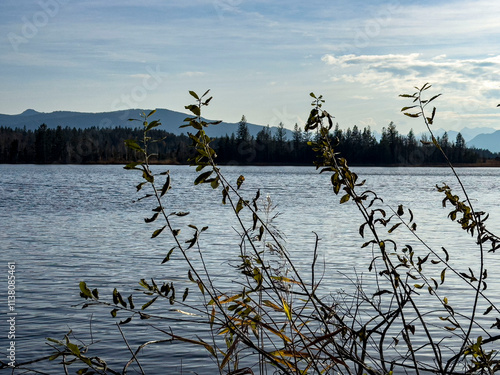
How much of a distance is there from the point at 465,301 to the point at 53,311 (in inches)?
265

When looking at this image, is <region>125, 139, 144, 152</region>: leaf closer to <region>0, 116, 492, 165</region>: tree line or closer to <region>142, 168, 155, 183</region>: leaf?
<region>142, 168, 155, 183</region>: leaf

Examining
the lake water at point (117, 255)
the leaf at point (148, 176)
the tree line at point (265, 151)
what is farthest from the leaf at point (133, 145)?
the tree line at point (265, 151)

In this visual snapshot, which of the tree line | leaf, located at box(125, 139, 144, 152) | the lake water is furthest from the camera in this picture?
the tree line

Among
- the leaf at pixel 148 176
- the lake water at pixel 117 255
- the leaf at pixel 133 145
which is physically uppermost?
the leaf at pixel 133 145

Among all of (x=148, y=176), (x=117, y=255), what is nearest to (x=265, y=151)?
(x=117, y=255)

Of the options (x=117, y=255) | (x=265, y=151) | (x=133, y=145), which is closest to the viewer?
(x=133, y=145)

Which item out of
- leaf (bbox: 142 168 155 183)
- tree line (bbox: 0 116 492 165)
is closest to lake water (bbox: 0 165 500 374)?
leaf (bbox: 142 168 155 183)

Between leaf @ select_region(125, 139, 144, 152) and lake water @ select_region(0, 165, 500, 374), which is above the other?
leaf @ select_region(125, 139, 144, 152)

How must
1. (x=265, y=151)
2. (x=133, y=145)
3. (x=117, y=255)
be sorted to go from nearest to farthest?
(x=133, y=145), (x=117, y=255), (x=265, y=151)

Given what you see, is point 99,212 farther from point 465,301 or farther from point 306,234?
point 465,301

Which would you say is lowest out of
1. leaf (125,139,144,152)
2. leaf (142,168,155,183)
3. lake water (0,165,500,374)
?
lake water (0,165,500,374)

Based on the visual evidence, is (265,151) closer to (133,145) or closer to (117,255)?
(117,255)

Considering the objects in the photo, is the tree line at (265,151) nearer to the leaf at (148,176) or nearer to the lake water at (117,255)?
the lake water at (117,255)

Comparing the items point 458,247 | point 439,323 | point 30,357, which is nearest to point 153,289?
point 30,357
